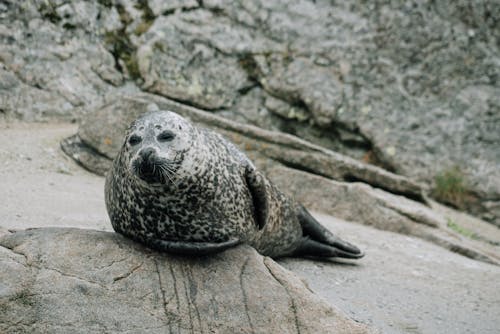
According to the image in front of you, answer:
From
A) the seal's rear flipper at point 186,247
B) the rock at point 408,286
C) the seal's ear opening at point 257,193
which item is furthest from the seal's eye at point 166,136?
the rock at point 408,286

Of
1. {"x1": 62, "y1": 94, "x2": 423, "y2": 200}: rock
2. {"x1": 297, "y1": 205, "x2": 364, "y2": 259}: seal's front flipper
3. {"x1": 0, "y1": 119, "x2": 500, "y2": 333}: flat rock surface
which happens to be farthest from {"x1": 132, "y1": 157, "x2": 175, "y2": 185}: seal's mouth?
{"x1": 62, "y1": 94, "x2": 423, "y2": 200}: rock

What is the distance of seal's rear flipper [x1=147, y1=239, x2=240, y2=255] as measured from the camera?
297cm

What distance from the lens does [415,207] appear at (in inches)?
229

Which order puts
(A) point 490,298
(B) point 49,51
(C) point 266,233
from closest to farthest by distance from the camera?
(C) point 266,233 → (A) point 490,298 → (B) point 49,51

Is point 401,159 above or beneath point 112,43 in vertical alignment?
beneath

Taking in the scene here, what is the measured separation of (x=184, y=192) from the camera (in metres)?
2.94

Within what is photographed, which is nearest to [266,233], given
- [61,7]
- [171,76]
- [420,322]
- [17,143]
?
[420,322]

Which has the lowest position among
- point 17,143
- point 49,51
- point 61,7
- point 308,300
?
point 17,143

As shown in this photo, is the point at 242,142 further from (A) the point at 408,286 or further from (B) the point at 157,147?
(B) the point at 157,147

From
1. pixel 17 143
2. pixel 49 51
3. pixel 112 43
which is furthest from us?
pixel 112 43

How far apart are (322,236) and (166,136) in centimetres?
186

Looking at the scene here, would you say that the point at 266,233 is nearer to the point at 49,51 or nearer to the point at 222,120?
the point at 222,120

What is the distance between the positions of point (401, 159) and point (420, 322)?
4365 mm

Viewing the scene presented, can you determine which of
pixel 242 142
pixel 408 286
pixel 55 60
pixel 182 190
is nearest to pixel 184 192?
pixel 182 190
